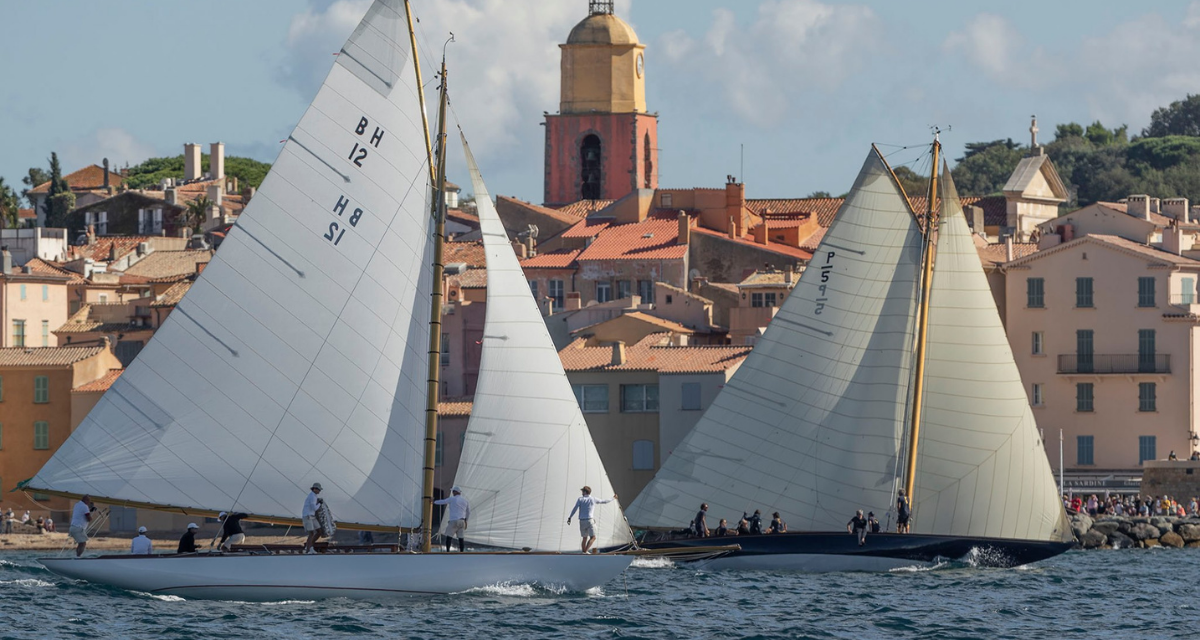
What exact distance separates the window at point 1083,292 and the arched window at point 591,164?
1290 inches

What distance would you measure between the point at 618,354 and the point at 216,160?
2294 inches

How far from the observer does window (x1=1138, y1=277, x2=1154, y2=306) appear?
7575 centimetres

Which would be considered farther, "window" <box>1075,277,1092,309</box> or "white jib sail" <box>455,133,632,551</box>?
"window" <box>1075,277,1092,309</box>

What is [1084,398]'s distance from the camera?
250 feet

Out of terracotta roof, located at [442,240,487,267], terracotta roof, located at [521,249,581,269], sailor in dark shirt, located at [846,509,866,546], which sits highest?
terracotta roof, located at [442,240,487,267]

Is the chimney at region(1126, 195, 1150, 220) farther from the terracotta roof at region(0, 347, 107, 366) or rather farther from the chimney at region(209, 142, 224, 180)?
the chimney at region(209, 142, 224, 180)

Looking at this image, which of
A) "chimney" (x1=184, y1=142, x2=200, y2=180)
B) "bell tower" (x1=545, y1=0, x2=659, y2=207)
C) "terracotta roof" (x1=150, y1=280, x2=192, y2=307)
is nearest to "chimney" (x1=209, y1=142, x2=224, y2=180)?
"chimney" (x1=184, y1=142, x2=200, y2=180)

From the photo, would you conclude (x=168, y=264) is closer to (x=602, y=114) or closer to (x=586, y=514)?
(x=602, y=114)

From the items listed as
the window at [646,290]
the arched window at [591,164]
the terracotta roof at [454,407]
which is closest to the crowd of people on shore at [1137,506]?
the terracotta roof at [454,407]

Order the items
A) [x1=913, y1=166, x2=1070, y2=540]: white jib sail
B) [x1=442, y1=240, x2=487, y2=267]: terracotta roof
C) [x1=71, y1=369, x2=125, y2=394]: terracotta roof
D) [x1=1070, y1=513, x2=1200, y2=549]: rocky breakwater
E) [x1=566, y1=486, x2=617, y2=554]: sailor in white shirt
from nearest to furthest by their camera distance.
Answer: [x1=566, y1=486, x2=617, y2=554]: sailor in white shirt < [x1=913, y1=166, x2=1070, y2=540]: white jib sail < [x1=1070, y1=513, x2=1200, y2=549]: rocky breakwater < [x1=71, y1=369, x2=125, y2=394]: terracotta roof < [x1=442, y1=240, x2=487, y2=267]: terracotta roof

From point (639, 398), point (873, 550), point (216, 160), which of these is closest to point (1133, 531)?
point (639, 398)

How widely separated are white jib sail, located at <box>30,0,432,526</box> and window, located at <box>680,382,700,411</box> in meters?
32.7

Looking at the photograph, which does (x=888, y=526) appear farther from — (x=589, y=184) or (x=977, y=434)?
(x=589, y=184)

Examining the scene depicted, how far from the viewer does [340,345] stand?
34438mm
